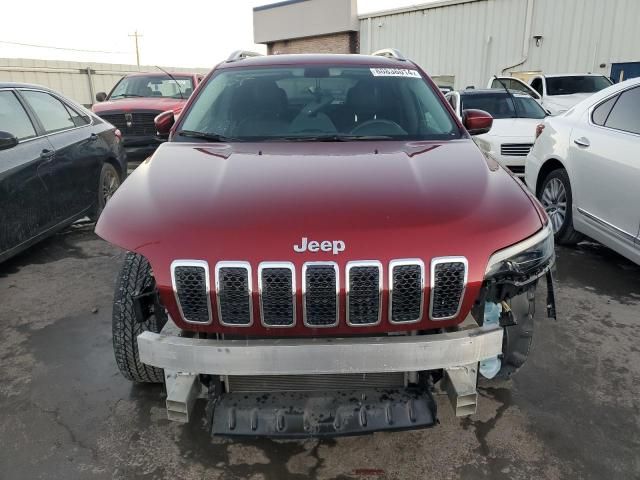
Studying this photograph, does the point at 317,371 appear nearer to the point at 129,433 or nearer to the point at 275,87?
the point at 129,433

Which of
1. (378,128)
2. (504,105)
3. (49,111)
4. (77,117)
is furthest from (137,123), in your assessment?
(378,128)

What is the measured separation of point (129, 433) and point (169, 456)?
282 mm

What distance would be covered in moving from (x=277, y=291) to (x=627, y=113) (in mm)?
3605

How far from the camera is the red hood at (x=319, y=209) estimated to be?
1.92 meters

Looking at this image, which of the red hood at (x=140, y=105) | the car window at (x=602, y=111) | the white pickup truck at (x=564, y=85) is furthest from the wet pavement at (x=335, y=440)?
the white pickup truck at (x=564, y=85)

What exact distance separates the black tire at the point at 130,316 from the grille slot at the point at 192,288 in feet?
0.91

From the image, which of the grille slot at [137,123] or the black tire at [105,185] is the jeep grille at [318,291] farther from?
the grille slot at [137,123]

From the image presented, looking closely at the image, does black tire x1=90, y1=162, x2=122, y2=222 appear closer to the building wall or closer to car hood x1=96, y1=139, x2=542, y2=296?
car hood x1=96, y1=139, x2=542, y2=296

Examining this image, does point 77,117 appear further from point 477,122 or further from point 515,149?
point 515,149

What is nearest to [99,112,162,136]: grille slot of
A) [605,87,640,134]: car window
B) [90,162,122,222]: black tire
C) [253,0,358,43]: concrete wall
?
[90,162,122,222]: black tire

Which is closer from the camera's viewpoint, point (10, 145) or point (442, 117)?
point (442, 117)

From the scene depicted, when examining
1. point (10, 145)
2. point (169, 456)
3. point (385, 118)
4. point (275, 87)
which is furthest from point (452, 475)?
point (10, 145)

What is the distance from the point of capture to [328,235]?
1926mm

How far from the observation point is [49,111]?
5074 mm
